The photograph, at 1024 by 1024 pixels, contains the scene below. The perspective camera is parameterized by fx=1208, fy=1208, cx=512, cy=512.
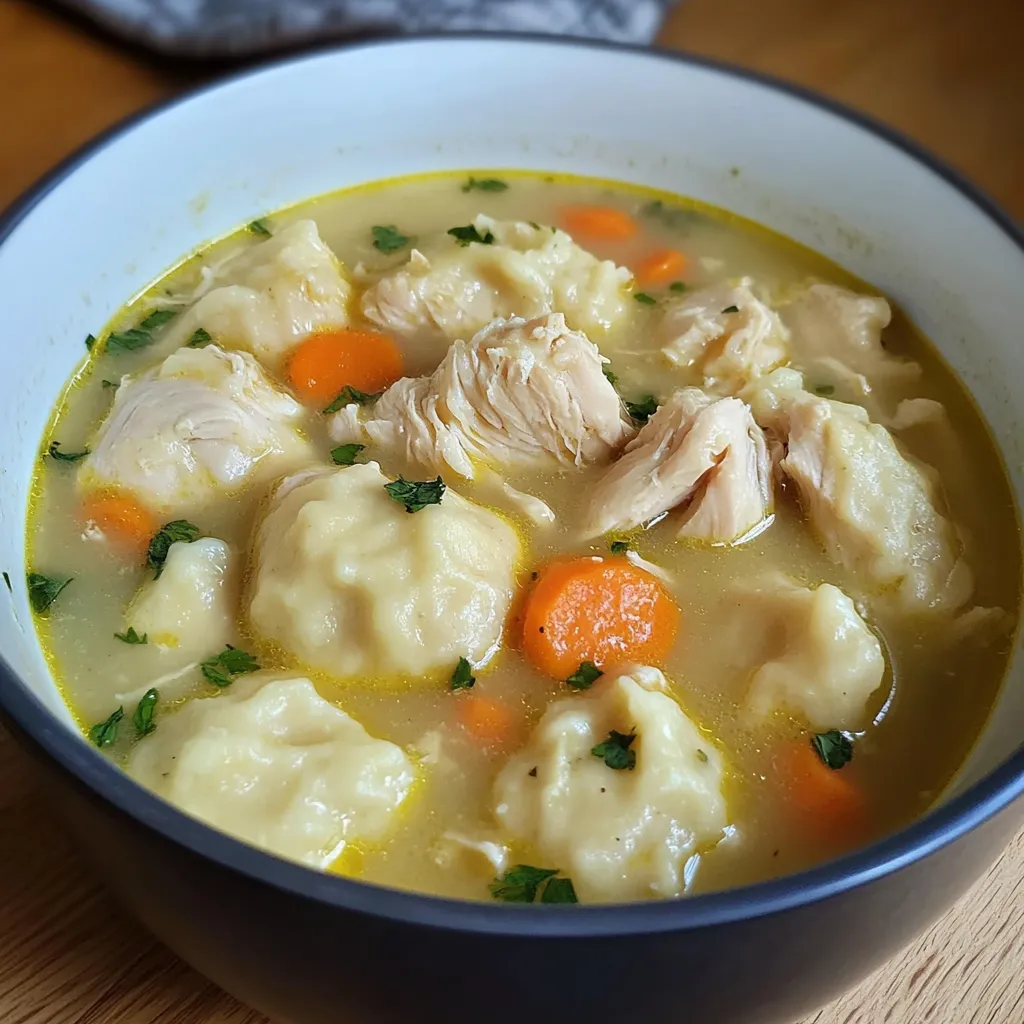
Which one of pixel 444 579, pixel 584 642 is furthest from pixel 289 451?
pixel 584 642

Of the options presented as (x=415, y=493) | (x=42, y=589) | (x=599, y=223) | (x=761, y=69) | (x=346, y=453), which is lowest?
(x=42, y=589)

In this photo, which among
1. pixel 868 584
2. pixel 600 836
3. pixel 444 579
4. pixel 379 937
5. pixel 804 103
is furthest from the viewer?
pixel 804 103

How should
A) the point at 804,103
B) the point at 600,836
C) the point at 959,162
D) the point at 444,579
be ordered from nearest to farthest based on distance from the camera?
the point at 600,836 < the point at 444,579 < the point at 804,103 < the point at 959,162

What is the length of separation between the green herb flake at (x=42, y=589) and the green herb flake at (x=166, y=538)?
12 centimetres

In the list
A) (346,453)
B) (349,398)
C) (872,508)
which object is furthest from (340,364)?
(872,508)

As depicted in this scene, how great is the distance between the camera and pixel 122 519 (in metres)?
1.79

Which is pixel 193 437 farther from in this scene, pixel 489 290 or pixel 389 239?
pixel 389 239

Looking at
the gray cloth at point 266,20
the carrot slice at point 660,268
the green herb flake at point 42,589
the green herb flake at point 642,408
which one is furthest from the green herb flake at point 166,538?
the gray cloth at point 266,20

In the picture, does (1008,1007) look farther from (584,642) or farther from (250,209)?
(250,209)

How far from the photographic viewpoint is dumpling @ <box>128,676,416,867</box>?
1.39 meters

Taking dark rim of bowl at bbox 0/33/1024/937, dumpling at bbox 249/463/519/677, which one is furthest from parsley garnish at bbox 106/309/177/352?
dark rim of bowl at bbox 0/33/1024/937

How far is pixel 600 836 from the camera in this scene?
1.38 meters

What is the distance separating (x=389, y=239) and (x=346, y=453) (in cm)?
65

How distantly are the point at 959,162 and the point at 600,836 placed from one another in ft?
7.09
